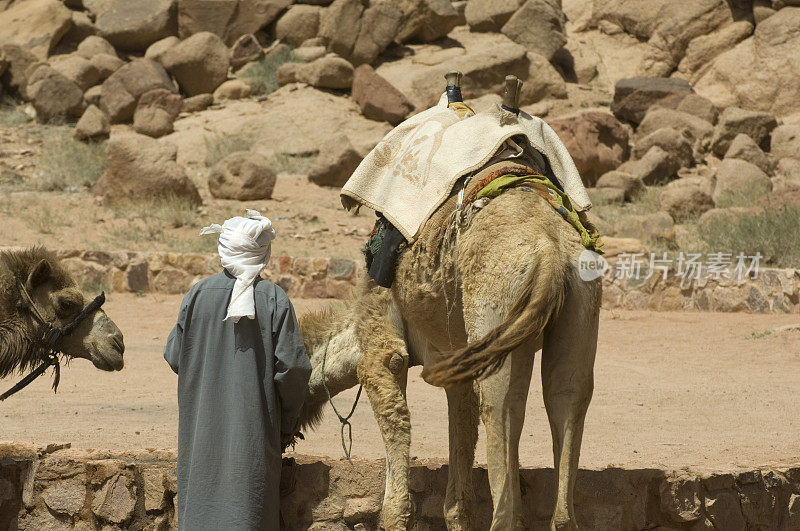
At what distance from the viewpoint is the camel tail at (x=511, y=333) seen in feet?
13.1

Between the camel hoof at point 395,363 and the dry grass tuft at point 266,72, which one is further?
the dry grass tuft at point 266,72

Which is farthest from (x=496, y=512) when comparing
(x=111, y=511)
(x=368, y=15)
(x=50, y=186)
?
(x=368, y=15)

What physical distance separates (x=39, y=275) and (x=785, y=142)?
22.5 m

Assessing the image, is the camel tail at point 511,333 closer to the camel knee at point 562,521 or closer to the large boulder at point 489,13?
the camel knee at point 562,521

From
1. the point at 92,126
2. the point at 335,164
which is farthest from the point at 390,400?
the point at 92,126

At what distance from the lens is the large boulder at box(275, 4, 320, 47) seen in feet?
97.8

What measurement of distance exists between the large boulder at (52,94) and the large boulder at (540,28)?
1266 centimetres

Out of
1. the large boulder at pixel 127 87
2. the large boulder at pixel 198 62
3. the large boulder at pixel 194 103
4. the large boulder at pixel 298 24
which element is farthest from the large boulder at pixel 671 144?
the large boulder at pixel 127 87

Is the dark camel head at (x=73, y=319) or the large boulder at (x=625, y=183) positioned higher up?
the large boulder at (x=625, y=183)

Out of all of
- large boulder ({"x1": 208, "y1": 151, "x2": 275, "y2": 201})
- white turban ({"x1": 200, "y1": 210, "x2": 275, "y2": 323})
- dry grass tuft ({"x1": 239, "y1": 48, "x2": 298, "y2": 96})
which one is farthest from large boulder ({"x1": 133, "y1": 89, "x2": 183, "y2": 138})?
white turban ({"x1": 200, "y1": 210, "x2": 275, "y2": 323})

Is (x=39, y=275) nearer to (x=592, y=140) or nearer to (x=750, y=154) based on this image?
(x=592, y=140)

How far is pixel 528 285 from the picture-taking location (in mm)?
4105

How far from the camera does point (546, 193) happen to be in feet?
15.5

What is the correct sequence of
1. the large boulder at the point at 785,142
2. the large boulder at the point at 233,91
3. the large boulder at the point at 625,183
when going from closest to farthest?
the large boulder at the point at 625,183
the large boulder at the point at 785,142
the large boulder at the point at 233,91
